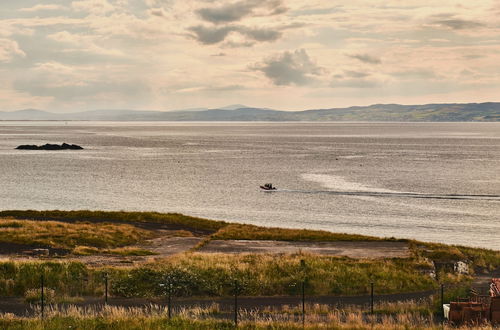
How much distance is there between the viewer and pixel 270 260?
1572 inches

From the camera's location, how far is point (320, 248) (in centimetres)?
4984

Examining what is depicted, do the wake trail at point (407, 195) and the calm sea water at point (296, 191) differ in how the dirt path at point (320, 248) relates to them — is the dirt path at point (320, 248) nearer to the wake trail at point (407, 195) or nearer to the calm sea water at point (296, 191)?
the calm sea water at point (296, 191)

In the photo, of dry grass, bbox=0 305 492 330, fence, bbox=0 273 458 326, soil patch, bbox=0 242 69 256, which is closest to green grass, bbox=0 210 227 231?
soil patch, bbox=0 242 69 256

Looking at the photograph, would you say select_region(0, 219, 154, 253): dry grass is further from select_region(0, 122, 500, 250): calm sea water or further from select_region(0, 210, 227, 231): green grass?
select_region(0, 122, 500, 250): calm sea water

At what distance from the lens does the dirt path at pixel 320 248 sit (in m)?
47.0

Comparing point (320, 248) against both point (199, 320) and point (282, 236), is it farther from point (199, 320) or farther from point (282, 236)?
point (199, 320)

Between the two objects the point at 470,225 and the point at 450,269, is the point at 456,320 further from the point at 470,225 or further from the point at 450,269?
the point at 470,225

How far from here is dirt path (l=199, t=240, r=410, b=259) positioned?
47.0 meters

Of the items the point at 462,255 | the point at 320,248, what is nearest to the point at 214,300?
the point at 320,248

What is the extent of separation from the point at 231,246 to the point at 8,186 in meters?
86.1

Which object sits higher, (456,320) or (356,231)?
(456,320)

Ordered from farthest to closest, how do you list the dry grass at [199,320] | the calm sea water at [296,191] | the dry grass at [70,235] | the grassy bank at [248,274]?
the calm sea water at [296,191] → the dry grass at [70,235] → the grassy bank at [248,274] → the dry grass at [199,320]

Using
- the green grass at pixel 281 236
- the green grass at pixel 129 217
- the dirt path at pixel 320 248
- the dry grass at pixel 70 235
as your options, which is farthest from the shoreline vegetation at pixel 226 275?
the green grass at pixel 129 217

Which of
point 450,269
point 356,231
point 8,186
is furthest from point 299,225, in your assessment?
point 8,186
